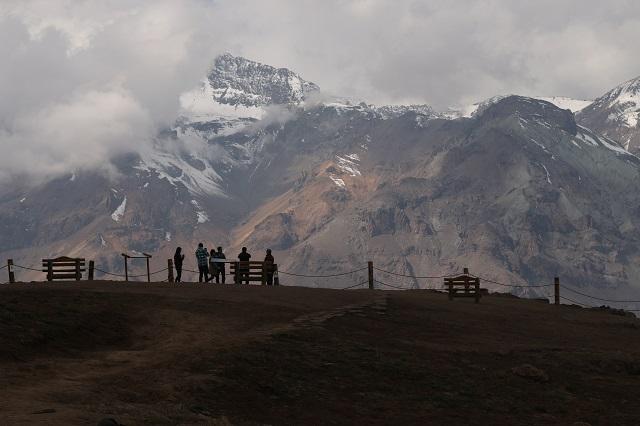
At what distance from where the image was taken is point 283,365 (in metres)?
33.2

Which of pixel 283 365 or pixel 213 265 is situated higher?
pixel 213 265

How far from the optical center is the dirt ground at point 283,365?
2789cm

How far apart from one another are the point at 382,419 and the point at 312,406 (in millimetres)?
2137

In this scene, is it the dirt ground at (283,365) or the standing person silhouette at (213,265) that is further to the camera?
the standing person silhouette at (213,265)

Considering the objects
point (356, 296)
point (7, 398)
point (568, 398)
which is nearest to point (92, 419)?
point (7, 398)

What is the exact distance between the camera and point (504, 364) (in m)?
37.5

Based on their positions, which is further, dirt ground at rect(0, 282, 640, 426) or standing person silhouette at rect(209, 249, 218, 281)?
standing person silhouette at rect(209, 249, 218, 281)

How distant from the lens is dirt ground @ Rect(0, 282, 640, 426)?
2789cm

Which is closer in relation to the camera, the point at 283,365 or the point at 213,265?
the point at 283,365

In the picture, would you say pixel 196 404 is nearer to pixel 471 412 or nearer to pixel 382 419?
pixel 382 419

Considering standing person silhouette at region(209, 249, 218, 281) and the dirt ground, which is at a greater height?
standing person silhouette at region(209, 249, 218, 281)

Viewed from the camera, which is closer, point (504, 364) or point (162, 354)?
point (162, 354)

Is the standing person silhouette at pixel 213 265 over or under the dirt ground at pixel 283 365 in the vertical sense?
over

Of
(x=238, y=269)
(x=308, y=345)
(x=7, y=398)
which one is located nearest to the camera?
(x=7, y=398)
